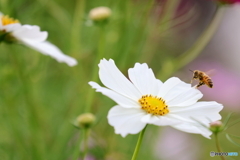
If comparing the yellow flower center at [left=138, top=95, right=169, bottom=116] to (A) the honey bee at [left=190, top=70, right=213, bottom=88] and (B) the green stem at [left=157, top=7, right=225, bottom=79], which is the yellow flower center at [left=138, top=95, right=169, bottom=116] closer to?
(A) the honey bee at [left=190, top=70, right=213, bottom=88]

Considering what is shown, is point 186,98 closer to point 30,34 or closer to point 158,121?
point 158,121

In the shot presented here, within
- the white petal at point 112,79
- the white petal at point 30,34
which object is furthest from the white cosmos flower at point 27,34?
the white petal at point 112,79

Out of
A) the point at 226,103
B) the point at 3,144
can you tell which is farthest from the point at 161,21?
the point at 226,103

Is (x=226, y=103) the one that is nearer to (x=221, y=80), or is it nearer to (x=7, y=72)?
(x=221, y=80)

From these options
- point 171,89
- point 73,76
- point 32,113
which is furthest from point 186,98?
point 73,76

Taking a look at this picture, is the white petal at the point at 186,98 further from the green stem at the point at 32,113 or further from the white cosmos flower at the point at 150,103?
the green stem at the point at 32,113
